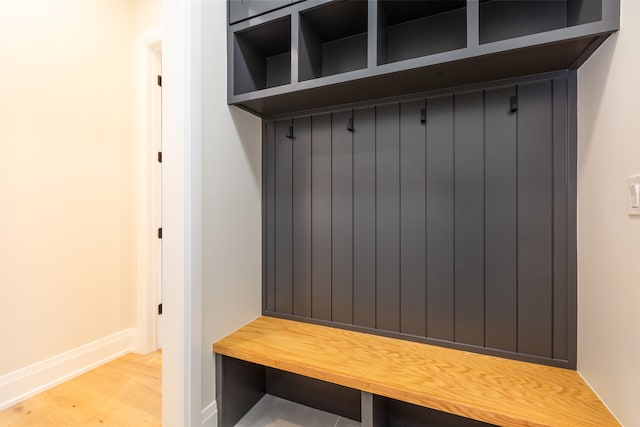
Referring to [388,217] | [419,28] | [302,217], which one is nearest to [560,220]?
[388,217]

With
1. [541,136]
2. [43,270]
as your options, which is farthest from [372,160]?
[43,270]

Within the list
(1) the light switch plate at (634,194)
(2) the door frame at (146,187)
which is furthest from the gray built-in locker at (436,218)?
(2) the door frame at (146,187)

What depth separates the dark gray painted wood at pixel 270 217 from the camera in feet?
6.12

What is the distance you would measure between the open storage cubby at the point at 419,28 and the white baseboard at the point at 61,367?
8.53ft

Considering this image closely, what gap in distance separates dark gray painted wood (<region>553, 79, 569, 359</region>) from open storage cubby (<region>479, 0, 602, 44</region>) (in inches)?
9.9

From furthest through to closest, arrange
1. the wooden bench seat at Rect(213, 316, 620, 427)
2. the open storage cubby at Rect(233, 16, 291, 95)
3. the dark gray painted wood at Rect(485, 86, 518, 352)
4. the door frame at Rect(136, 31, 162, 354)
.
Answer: the door frame at Rect(136, 31, 162, 354), the open storage cubby at Rect(233, 16, 291, 95), the dark gray painted wood at Rect(485, 86, 518, 352), the wooden bench seat at Rect(213, 316, 620, 427)

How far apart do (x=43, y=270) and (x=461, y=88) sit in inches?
104

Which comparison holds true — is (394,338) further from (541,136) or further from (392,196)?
(541,136)

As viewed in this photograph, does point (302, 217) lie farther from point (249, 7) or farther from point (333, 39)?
point (249, 7)

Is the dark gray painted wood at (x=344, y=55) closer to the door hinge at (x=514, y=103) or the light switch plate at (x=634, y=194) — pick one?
the door hinge at (x=514, y=103)

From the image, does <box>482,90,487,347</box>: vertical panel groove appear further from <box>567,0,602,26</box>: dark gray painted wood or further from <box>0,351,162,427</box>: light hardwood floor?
<box>0,351,162,427</box>: light hardwood floor

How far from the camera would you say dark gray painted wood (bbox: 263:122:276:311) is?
187 cm

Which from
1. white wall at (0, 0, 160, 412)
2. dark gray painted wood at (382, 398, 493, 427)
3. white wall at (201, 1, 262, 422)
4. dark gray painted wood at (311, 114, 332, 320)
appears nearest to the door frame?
white wall at (0, 0, 160, 412)

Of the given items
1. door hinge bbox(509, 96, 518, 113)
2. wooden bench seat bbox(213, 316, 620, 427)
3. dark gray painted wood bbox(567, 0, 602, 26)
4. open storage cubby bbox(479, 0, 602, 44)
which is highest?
open storage cubby bbox(479, 0, 602, 44)
